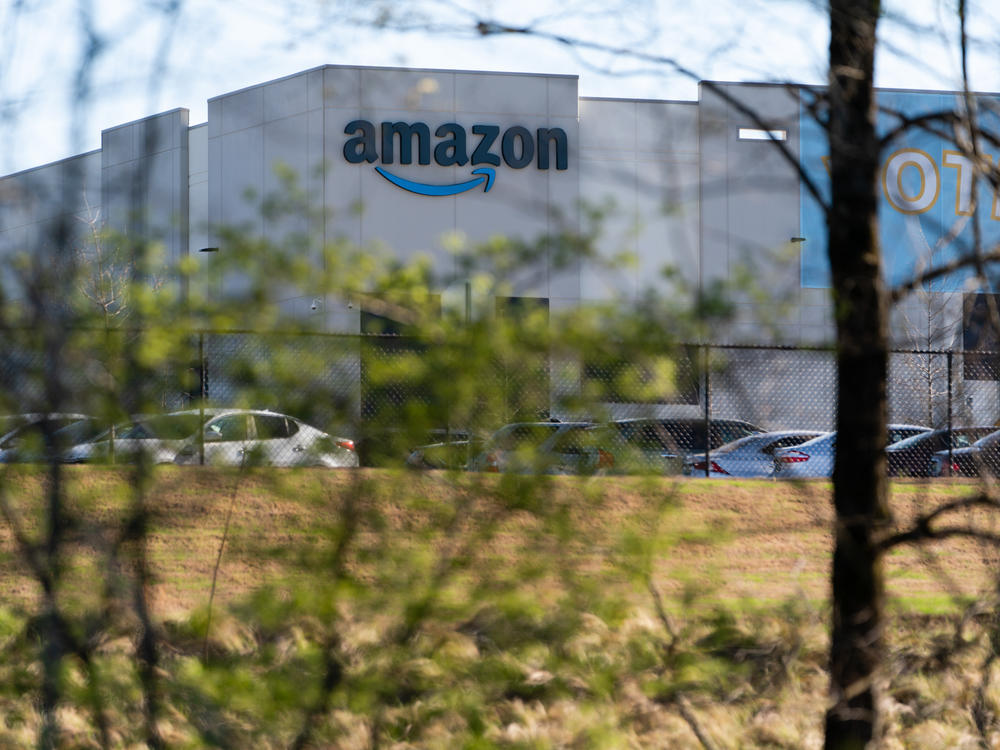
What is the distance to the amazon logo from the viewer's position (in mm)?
24625

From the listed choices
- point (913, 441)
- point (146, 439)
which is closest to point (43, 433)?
point (146, 439)

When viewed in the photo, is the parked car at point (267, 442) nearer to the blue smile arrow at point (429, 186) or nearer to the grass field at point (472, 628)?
the grass field at point (472, 628)

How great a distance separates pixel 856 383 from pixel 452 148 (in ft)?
72.8

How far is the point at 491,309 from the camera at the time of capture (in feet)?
15.2

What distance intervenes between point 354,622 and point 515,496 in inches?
30.0

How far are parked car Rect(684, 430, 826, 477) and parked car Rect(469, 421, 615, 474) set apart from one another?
21.2ft

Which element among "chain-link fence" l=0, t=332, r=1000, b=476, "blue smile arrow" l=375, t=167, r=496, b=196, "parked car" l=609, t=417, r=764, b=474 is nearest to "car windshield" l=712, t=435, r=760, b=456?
"parked car" l=609, t=417, r=764, b=474

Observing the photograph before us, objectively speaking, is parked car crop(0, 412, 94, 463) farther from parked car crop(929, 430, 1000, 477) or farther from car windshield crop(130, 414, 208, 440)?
parked car crop(929, 430, 1000, 477)

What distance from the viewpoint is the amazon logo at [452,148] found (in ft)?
80.8

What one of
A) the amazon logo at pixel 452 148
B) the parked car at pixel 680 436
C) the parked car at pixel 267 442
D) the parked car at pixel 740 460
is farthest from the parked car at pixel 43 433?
Result: the amazon logo at pixel 452 148

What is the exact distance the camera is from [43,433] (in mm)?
3639

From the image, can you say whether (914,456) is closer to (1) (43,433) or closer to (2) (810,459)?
(2) (810,459)

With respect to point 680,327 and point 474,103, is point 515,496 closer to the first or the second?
point 680,327

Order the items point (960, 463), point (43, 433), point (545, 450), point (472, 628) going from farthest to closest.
Answer: point (960, 463)
point (472, 628)
point (545, 450)
point (43, 433)
